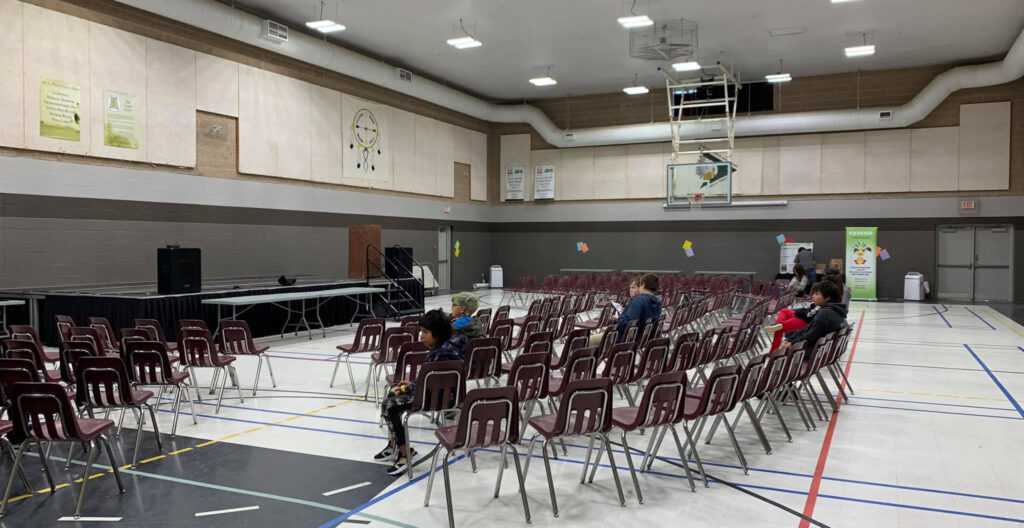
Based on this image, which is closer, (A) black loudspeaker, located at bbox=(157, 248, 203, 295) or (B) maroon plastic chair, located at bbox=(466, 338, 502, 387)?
(B) maroon plastic chair, located at bbox=(466, 338, 502, 387)

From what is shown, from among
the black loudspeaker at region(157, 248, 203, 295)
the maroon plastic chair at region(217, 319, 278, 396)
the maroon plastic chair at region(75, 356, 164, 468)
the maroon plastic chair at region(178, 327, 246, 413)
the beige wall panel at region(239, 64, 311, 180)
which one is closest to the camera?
the maroon plastic chair at region(75, 356, 164, 468)

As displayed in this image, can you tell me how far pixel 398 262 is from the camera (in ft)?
55.4

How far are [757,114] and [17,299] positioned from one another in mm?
19759

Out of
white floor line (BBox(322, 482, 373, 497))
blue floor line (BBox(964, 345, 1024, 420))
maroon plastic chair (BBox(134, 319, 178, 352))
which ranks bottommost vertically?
white floor line (BBox(322, 482, 373, 497))

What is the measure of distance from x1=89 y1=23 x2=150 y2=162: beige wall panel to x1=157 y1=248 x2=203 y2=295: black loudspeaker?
3.27 metres

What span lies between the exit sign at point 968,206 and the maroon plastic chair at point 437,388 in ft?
66.1

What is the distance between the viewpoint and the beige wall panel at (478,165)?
25.0 m

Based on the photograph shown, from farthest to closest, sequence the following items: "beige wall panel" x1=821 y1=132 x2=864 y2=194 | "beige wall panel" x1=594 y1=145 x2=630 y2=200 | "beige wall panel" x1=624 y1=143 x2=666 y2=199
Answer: "beige wall panel" x1=594 y1=145 x2=630 y2=200 → "beige wall panel" x1=624 y1=143 x2=666 y2=199 → "beige wall panel" x1=821 y1=132 x2=864 y2=194

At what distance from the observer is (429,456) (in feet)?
18.2

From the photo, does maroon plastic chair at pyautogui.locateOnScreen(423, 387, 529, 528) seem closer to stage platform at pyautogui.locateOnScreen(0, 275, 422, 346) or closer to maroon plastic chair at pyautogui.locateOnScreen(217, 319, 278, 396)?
maroon plastic chair at pyautogui.locateOnScreen(217, 319, 278, 396)

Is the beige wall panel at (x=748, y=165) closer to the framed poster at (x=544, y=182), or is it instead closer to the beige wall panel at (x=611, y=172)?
the beige wall panel at (x=611, y=172)

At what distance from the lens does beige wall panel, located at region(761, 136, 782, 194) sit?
22234 mm

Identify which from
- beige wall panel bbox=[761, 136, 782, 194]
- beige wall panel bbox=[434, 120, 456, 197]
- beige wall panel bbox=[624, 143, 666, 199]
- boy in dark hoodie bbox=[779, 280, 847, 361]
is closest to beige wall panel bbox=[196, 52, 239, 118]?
beige wall panel bbox=[434, 120, 456, 197]

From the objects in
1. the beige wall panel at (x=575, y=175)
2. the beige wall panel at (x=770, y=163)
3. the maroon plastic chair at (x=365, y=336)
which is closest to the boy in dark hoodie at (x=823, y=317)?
the maroon plastic chair at (x=365, y=336)
